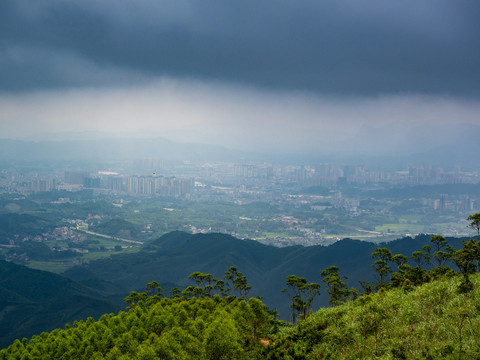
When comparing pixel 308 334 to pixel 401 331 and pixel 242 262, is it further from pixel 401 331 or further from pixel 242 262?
pixel 242 262

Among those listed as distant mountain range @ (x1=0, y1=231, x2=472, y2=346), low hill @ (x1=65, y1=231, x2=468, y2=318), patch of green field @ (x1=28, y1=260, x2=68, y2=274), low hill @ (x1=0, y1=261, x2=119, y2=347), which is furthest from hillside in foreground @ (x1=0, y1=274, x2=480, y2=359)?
patch of green field @ (x1=28, y1=260, x2=68, y2=274)

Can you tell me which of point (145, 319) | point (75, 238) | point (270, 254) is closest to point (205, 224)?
point (75, 238)

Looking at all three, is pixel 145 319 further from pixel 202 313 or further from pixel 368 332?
pixel 368 332

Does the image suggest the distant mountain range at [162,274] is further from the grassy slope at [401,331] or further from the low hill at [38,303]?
the grassy slope at [401,331]

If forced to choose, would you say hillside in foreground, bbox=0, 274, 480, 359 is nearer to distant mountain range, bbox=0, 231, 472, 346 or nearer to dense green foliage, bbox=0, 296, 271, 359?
dense green foliage, bbox=0, 296, 271, 359

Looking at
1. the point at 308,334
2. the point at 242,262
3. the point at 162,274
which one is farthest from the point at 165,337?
the point at 162,274

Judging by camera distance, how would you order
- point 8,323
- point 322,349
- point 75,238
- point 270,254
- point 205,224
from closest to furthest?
1. point 322,349
2. point 8,323
3. point 270,254
4. point 75,238
5. point 205,224
